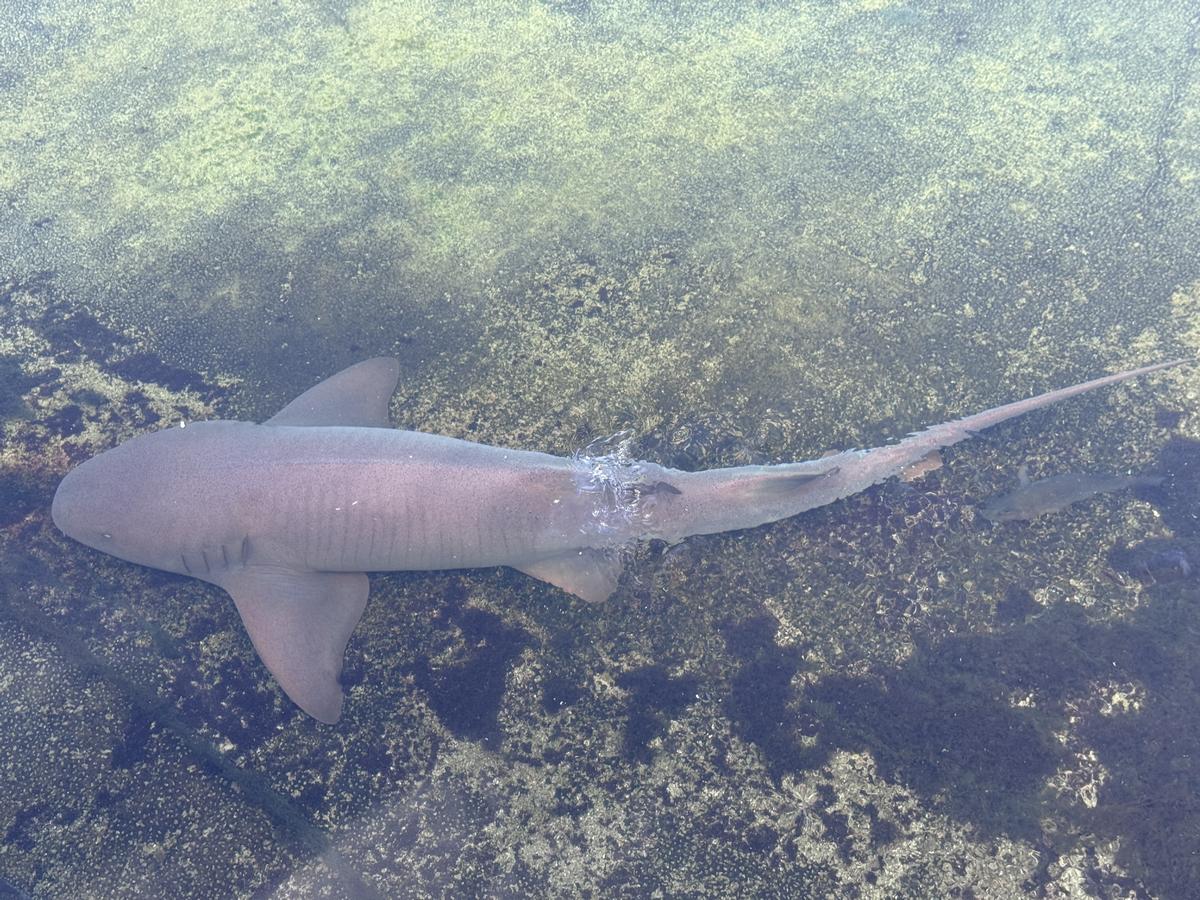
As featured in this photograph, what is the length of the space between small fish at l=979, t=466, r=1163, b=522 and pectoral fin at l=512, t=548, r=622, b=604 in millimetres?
1467

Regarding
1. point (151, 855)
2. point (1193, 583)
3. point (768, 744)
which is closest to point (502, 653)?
point (768, 744)

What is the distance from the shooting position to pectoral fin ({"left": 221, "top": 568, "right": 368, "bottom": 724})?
278cm

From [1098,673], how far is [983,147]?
Result: 9.20 feet

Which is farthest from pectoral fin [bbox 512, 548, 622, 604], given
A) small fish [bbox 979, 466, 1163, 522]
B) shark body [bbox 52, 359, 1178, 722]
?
small fish [bbox 979, 466, 1163, 522]

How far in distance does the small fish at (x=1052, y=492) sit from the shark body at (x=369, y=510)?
476mm

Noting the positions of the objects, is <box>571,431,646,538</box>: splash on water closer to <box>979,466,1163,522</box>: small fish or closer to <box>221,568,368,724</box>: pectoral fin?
<box>221,568,368,724</box>: pectoral fin

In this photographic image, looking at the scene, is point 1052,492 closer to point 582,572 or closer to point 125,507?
point 582,572

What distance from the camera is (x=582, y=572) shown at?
301cm

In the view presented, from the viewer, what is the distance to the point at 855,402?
3391 millimetres

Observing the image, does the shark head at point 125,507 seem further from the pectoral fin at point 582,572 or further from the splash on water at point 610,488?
the splash on water at point 610,488

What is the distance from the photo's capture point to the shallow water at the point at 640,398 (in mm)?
2559

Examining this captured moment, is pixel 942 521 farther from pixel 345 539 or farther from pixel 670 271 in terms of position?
pixel 345 539

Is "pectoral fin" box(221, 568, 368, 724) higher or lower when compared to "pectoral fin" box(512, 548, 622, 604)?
higher

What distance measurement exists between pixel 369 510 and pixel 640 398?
121 cm
